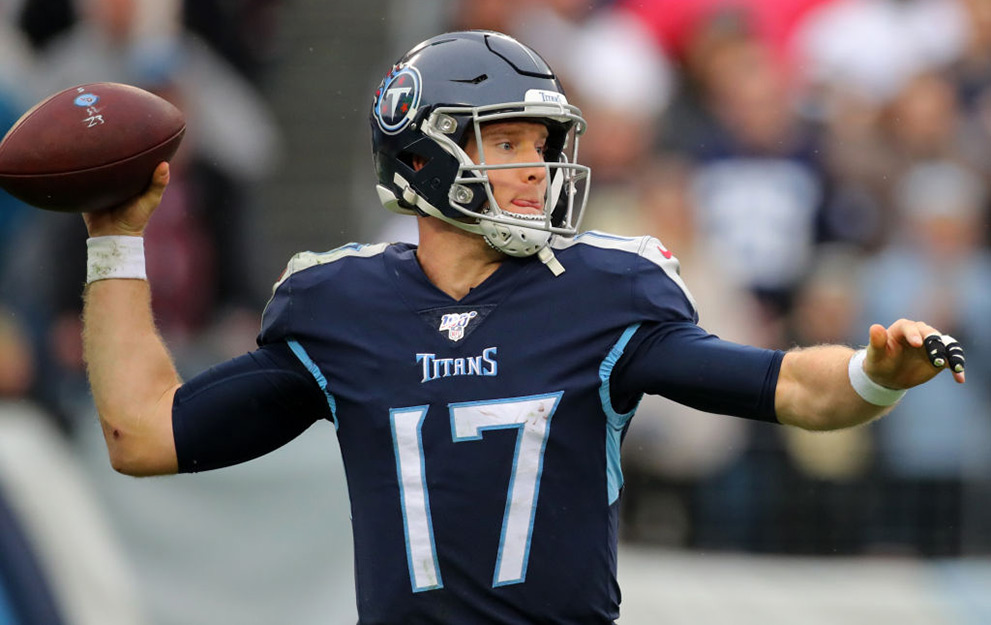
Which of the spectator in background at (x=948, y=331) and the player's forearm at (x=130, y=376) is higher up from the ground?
the player's forearm at (x=130, y=376)

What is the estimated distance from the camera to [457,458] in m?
3.46

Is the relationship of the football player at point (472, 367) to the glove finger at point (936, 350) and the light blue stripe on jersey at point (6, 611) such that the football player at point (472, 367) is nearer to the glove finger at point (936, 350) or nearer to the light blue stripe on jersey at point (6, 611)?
the glove finger at point (936, 350)

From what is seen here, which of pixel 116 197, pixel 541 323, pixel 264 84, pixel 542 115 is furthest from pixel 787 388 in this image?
pixel 264 84

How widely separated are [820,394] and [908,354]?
0.74ft

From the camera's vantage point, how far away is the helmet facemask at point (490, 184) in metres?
3.61

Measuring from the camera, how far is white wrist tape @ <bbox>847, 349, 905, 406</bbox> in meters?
3.25

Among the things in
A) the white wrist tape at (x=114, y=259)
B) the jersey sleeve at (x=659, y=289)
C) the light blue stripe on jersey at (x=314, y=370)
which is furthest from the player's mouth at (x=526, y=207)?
the white wrist tape at (x=114, y=259)

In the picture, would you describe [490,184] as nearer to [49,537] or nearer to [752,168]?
[49,537]

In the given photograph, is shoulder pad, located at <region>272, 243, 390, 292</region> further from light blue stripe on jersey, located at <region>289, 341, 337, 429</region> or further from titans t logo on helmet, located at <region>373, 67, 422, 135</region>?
titans t logo on helmet, located at <region>373, 67, 422, 135</region>

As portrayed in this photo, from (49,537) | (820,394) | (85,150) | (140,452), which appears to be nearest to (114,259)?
(85,150)

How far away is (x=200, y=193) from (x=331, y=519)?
6.71 ft

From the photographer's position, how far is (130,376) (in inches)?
147

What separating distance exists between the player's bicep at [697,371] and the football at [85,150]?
130 cm

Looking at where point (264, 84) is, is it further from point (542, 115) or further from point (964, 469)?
point (542, 115)
